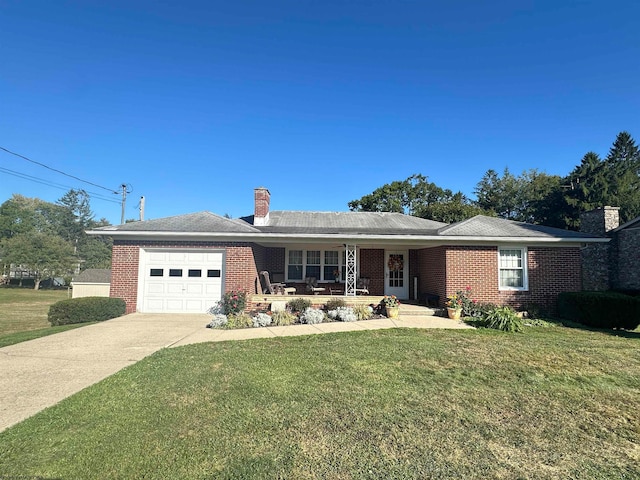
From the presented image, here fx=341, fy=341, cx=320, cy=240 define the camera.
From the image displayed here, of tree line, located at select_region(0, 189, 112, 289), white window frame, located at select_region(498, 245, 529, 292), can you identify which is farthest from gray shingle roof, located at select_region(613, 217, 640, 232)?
tree line, located at select_region(0, 189, 112, 289)

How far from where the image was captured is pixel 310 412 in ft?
13.1

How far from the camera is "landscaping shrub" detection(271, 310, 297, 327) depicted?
10328 millimetres

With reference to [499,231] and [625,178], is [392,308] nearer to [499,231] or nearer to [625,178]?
[499,231]

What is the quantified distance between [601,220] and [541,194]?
25167 millimetres

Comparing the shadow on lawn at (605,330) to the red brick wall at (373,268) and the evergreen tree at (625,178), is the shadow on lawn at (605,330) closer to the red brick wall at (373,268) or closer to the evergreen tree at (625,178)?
the red brick wall at (373,268)

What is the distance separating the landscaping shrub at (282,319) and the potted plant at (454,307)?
5.07 meters

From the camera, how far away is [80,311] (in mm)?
10375

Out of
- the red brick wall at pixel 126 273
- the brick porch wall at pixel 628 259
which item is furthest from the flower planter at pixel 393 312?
the brick porch wall at pixel 628 259

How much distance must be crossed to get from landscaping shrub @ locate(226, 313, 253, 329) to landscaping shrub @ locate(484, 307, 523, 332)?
690cm

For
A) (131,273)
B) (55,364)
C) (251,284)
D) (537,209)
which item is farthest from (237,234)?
(537,209)

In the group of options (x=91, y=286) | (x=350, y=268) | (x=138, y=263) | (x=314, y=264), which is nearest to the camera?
(x=138, y=263)

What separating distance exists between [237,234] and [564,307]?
36.6 ft

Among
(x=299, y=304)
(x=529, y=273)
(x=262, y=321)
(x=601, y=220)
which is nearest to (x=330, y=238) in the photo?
(x=299, y=304)

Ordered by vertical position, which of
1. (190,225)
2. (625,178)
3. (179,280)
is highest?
(625,178)
